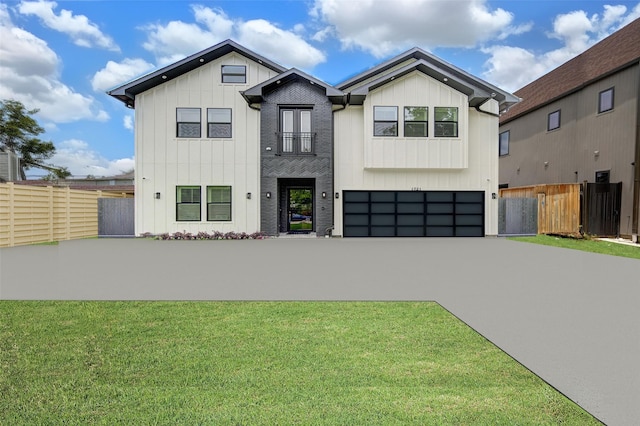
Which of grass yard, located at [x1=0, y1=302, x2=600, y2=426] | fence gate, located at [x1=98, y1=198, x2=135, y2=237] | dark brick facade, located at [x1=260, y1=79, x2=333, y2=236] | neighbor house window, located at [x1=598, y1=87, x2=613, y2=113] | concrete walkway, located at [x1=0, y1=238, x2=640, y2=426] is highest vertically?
neighbor house window, located at [x1=598, y1=87, x2=613, y2=113]

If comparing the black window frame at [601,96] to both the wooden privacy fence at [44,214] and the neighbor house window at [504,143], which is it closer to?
the neighbor house window at [504,143]

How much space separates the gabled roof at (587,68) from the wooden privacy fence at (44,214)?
21957 millimetres

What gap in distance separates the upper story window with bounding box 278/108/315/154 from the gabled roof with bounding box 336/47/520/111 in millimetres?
1967

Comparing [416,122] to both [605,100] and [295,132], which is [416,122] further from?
[605,100]

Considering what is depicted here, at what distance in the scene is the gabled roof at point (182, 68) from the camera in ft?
49.1

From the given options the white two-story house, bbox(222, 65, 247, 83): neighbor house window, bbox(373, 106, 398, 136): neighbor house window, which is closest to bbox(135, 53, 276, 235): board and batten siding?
the white two-story house

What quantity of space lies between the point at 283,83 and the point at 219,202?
5563mm

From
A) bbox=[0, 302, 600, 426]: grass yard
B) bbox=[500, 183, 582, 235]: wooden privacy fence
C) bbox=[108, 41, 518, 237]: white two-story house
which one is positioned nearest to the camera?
bbox=[0, 302, 600, 426]: grass yard

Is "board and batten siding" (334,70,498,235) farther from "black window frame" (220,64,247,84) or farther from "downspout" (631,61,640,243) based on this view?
"downspout" (631,61,640,243)

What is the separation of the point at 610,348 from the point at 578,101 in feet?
57.2

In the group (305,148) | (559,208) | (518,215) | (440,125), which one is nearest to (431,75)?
(440,125)

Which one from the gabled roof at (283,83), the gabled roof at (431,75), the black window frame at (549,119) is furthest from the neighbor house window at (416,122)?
the black window frame at (549,119)

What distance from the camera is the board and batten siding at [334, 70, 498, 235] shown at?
605 inches

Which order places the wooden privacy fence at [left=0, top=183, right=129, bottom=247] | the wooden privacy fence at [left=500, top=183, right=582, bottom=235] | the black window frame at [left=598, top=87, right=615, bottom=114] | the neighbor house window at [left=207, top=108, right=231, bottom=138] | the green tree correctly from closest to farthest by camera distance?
the wooden privacy fence at [left=0, top=183, right=129, bottom=247], the black window frame at [left=598, top=87, right=615, bottom=114], the wooden privacy fence at [left=500, top=183, right=582, bottom=235], the neighbor house window at [left=207, top=108, right=231, bottom=138], the green tree
